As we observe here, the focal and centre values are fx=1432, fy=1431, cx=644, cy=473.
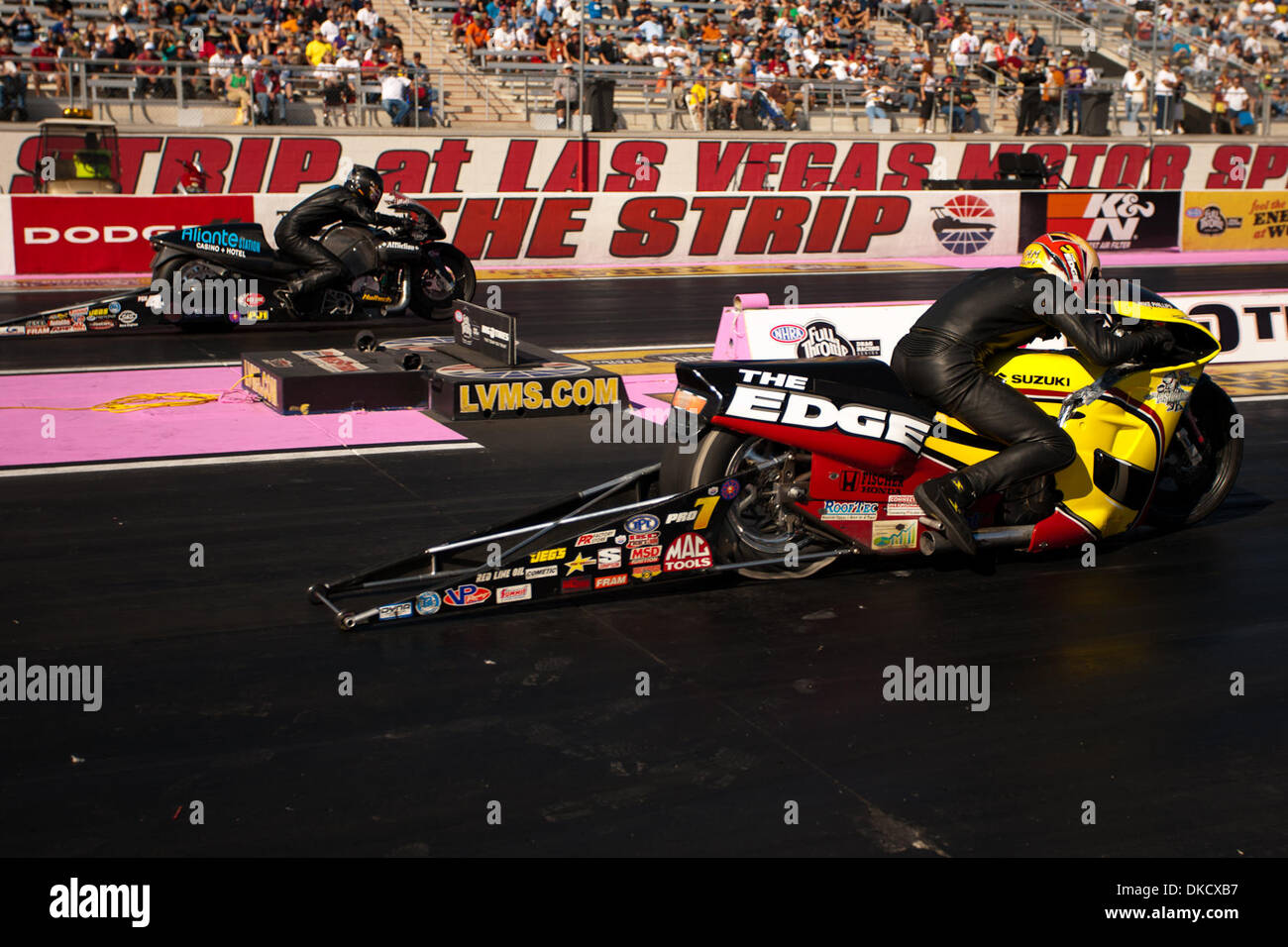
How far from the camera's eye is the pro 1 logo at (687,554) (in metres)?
6.72

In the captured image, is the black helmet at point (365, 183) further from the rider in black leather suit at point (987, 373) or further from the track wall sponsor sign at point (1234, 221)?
the track wall sponsor sign at point (1234, 221)

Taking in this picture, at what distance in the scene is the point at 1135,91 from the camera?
115 ft

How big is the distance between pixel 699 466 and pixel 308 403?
17.7ft

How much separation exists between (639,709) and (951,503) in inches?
82.2

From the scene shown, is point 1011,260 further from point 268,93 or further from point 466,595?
point 466,595

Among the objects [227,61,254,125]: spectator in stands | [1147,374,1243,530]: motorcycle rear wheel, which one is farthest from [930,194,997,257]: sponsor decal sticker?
[1147,374,1243,530]: motorcycle rear wheel

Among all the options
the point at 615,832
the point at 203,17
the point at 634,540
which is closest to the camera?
the point at 615,832

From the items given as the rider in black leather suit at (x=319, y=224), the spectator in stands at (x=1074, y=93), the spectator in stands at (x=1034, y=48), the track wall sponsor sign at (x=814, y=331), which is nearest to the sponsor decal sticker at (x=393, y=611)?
the track wall sponsor sign at (x=814, y=331)

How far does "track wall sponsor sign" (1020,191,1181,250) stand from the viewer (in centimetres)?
2641

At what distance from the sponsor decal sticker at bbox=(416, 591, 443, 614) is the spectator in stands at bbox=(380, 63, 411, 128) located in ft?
77.4

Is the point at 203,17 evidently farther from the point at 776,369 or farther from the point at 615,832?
the point at 615,832

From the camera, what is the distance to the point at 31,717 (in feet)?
17.9

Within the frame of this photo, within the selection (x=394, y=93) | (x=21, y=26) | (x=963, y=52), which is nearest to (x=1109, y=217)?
(x=963, y=52)
